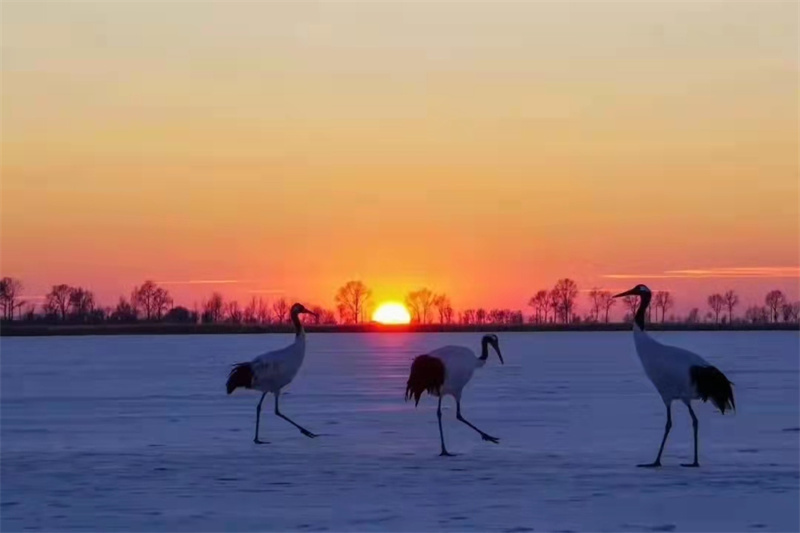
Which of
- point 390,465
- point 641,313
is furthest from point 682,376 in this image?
point 390,465

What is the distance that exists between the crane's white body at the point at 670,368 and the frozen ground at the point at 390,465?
0.67 m

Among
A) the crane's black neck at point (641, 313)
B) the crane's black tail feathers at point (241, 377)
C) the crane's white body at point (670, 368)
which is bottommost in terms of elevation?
the crane's black tail feathers at point (241, 377)

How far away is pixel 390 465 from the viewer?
11875 mm

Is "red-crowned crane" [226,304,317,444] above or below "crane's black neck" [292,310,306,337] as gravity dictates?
below

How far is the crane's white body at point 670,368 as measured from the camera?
39.8 feet

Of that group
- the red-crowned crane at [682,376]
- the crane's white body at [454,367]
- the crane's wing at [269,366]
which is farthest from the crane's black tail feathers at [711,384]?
the crane's wing at [269,366]

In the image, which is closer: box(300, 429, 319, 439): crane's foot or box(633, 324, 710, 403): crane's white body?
box(633, 324, 710, 403): crane's white body

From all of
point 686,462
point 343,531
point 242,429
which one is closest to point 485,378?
point 242,429

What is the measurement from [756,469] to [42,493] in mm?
6132

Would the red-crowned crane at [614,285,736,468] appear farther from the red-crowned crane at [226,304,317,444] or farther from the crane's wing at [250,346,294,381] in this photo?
the crane's wing at [250,346,294,381]

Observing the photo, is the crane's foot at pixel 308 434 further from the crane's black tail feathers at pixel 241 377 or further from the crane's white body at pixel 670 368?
the crane's white body at pixel 670 368

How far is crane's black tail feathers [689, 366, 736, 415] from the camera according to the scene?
11977mm

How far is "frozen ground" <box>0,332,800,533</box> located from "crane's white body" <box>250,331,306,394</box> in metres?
0.61


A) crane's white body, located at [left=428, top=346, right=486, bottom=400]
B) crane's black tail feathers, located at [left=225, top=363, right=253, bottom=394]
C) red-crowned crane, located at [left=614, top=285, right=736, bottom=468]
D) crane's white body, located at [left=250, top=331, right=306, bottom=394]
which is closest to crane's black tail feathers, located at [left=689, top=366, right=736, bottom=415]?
red-crowned crane, located at [left=614, top=285, right=736, bottom=468]
